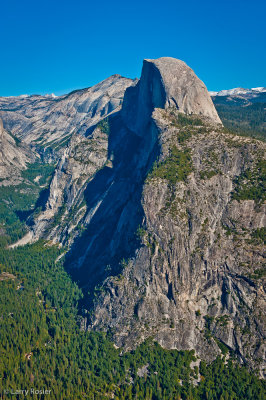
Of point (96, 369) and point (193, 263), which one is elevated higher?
point (193, 263)

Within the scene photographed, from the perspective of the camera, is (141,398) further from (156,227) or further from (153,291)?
(156,227)

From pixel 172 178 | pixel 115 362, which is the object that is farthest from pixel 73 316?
pixel 172 178

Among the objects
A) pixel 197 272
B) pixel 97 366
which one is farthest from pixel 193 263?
pixel 97 366

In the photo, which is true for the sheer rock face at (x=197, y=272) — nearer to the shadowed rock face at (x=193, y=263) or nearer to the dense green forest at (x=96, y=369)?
the shadowed rock face at (x=193, y=263)

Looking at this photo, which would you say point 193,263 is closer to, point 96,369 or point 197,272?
point 197,272

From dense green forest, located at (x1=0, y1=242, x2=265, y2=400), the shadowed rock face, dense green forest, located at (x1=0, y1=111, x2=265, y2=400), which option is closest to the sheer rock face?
the shadowed rock face

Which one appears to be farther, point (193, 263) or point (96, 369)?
point (193, 263)

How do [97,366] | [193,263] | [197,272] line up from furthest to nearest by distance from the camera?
[193,263] → [197,272] → [97,366]

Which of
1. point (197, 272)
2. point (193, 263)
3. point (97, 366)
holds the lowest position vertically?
point (97, 366)

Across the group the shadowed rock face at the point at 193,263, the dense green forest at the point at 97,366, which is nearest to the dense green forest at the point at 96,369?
the dense green forest at the point at 97,366

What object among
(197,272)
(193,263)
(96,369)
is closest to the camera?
(96,369)
